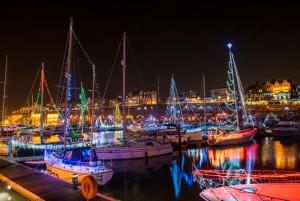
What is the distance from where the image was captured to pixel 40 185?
14297 millimetres

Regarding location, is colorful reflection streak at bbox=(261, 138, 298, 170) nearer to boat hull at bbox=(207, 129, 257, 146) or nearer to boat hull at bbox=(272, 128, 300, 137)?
boat hull at bbox=(207, 129, 257, 146)

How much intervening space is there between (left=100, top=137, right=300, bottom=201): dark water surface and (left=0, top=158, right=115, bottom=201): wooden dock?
18.2ft

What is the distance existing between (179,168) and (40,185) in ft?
62.1

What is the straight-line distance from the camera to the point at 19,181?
15352mm

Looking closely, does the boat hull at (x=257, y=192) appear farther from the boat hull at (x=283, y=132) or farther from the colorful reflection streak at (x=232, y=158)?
the boat hull at (x=283, y=132)

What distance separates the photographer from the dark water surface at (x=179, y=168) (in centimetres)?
2066

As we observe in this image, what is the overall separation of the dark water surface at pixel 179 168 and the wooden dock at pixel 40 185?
18.2 ft

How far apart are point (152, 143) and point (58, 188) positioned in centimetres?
2411

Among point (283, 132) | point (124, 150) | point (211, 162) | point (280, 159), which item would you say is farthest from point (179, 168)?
point (283, 132)

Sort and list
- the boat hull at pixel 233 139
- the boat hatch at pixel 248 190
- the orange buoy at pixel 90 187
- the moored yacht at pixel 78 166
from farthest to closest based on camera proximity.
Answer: the boat hull at pixel 233 139
the moored yacht at pixel 78 166
the boat hatch at pixel 248 190
the orange buoy at pixel 90 187

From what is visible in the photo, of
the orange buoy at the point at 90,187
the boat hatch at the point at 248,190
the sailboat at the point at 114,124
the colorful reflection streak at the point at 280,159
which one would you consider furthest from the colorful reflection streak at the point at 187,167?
the sailboat at the point at 114,124

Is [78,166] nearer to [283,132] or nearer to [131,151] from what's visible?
[131,151]

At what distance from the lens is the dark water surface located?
20656 millimetres

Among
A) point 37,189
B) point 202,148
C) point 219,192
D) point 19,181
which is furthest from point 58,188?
point 202,148
